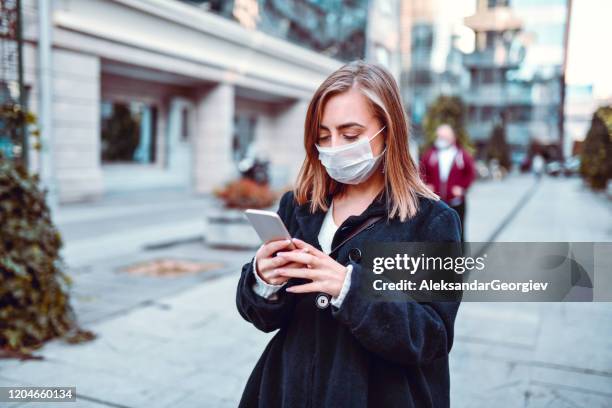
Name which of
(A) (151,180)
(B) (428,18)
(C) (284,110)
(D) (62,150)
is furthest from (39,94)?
(B) (428,18)

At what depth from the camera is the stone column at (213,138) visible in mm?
19078

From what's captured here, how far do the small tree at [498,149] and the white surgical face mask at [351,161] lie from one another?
42399mm

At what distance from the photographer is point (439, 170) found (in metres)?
7.04

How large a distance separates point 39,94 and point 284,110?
15.1 metres

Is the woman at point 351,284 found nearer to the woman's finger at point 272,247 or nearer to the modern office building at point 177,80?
the woman's finger at point 272,247

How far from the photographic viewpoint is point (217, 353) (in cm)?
418

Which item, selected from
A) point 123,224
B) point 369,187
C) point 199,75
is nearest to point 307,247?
point 369,187

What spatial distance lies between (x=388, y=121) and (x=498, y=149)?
142 ft

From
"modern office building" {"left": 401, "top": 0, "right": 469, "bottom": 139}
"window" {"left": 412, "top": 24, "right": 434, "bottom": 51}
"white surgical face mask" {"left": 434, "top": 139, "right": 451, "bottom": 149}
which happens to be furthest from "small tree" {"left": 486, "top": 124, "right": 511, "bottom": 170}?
"white surgical face mask" {"left": 434, "top": 139, "right": 451, "bottom": 149}

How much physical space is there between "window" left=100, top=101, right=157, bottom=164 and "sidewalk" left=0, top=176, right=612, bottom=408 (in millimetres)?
12691

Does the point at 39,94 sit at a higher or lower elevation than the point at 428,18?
lower

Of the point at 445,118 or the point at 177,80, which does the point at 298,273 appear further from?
the point at 445,118

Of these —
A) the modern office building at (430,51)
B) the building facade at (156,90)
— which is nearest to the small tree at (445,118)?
the building facade at (156,90)

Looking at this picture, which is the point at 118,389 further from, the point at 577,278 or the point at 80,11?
the point at 80,11
